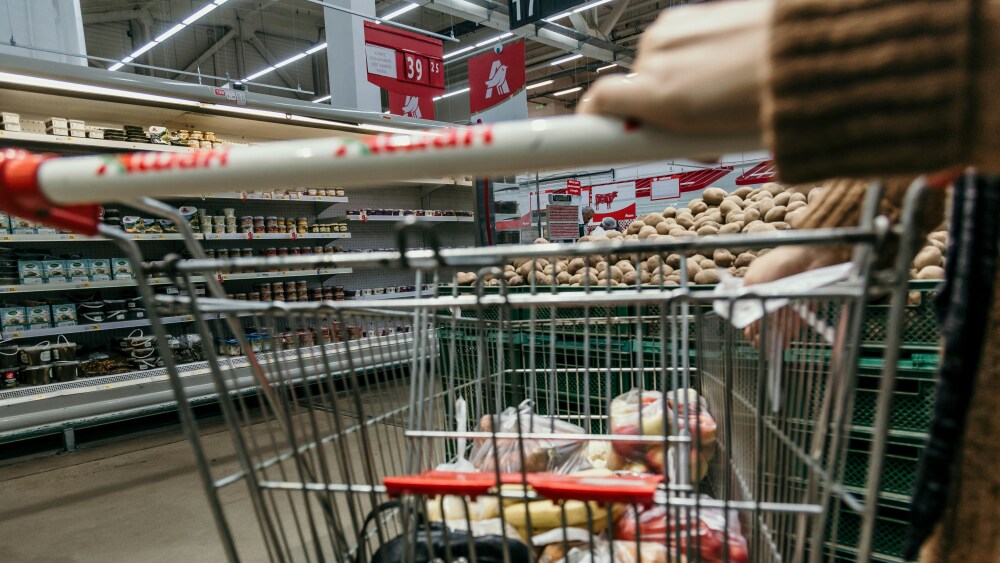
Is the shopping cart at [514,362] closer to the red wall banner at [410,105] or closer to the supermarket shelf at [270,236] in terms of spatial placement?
the supermarket shelf at [270,236]

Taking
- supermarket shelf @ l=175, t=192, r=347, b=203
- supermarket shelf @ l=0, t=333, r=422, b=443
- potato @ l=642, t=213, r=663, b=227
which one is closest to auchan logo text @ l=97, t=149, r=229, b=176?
supermarket shelf @ l=0, t=333, r=422, b=443

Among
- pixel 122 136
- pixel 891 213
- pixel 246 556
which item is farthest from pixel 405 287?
pixel 891 213

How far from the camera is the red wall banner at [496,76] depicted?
5.53 metres

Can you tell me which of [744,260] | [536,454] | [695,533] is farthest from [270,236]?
[695,533]

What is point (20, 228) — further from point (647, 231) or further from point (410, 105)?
point (647, 231)

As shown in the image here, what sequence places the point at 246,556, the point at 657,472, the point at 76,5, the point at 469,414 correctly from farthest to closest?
the point at 76,5 → the point at 246,556 → the point at 469,414 → the point at 657,472

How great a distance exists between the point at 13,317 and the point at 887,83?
4.81 m

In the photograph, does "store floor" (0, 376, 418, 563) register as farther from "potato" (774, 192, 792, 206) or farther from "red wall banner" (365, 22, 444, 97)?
"red wall banner" (365, 22, 444, 97)

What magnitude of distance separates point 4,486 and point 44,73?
2.39m

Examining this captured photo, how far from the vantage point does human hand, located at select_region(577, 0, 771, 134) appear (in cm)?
43

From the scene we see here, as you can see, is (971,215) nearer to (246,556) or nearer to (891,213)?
(891,213)

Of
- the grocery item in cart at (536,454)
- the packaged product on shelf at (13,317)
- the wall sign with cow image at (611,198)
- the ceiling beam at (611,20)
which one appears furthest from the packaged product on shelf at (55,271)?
the wall sign with cow image at (611,198)

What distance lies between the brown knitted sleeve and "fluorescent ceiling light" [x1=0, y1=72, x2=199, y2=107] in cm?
440

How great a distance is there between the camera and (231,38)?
13.6 m
